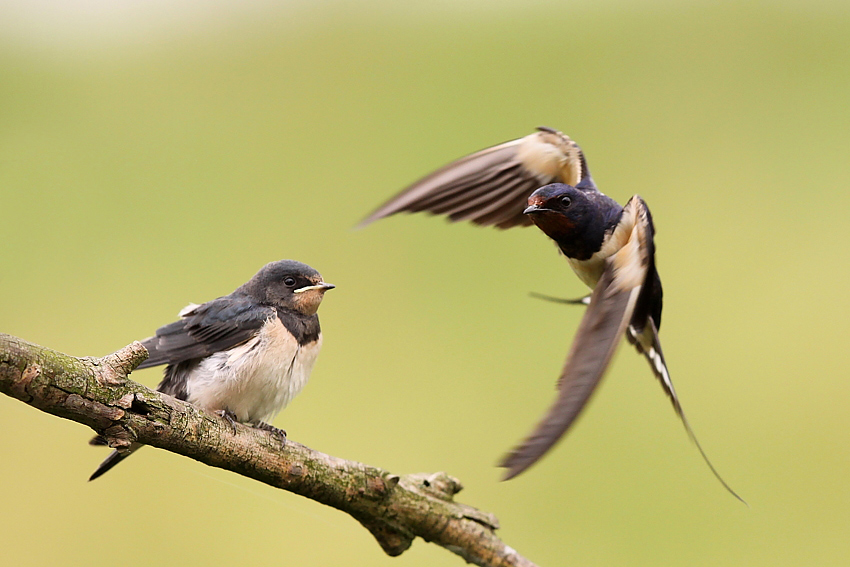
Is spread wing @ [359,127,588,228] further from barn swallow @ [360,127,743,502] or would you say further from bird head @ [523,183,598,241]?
bird head @ [523,183,598,241]

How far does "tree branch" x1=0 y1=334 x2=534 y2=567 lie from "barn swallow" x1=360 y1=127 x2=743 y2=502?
43 centimetres

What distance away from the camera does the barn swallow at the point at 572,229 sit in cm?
100

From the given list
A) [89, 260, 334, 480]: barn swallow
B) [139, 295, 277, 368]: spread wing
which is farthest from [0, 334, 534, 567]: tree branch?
[139, 295, 277, 368]: spread wing

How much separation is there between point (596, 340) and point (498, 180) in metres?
0.72

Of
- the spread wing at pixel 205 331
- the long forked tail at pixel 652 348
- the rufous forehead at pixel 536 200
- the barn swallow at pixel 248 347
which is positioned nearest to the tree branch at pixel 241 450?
the barn swallow at pixel 248 347

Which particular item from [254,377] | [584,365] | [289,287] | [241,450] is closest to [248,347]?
[254,377]

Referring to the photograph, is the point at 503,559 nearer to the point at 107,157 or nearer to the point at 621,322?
the point at 621,322

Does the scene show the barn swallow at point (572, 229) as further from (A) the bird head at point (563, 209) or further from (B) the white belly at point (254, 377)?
(B) the white belly at point (254, 377)

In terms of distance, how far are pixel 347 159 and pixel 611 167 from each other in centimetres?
167

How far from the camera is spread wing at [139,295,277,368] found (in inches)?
57.2

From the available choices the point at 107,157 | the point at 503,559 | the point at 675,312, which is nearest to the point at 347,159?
the point at 107,157

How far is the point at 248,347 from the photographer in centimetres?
149

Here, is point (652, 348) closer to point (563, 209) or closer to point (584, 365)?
point (563, 209)

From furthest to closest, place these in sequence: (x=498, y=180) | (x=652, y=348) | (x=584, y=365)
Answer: (x=498, y=180) → (x=652, y=348) → (x=584, y=365)
